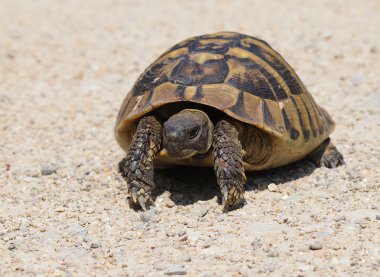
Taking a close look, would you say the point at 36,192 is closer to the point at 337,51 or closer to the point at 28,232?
the point at 28,232

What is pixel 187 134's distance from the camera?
167 inches

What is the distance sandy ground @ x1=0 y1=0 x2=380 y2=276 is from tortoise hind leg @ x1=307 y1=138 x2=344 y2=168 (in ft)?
0.29

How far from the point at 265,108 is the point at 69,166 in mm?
1734

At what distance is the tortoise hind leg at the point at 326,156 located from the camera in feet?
16.7

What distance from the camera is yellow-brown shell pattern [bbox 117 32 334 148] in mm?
4469

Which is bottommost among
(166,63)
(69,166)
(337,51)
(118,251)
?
(118,251)

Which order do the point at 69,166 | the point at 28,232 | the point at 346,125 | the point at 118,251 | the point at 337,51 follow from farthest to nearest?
the point at 337,51 < the point at 346,125 < the point at 69,166 < the point at 28,232 < the point at 118,251

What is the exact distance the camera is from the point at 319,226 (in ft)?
13.3

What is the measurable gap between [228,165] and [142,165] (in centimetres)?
60

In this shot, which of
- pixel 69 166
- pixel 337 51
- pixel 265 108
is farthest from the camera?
pixel 337 51

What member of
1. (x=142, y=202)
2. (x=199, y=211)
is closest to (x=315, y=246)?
(x=199, y=211)

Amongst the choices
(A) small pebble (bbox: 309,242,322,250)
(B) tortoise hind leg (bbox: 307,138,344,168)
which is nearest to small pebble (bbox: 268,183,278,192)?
(B) tortoise hind leg (bbox: 307,138,344,168)

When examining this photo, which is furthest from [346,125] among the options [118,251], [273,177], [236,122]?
[118,251]

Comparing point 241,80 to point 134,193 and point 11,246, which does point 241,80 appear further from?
point 11,246
